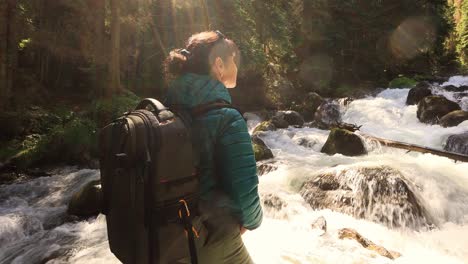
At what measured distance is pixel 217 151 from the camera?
183cm

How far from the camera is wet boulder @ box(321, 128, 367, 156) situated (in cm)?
1123

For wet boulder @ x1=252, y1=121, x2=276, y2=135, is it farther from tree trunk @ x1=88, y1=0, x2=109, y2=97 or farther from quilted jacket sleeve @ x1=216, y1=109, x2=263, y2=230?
quilted jacket sleeve @ x1=216, y1=109, x2=263, y2=230

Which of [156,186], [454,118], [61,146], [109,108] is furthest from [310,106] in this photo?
[156,186]

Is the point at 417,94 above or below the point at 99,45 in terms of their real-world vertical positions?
below

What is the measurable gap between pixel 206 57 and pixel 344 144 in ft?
33.7

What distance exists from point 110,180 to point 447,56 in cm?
4106

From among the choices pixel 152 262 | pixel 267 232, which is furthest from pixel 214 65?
pixel 267 232

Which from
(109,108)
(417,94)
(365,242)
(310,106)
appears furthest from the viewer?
(310,106)

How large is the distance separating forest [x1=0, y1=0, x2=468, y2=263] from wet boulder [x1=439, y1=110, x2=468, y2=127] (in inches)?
2.1

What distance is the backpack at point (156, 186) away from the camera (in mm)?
1641

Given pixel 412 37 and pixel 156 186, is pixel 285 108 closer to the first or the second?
pixel 412 37

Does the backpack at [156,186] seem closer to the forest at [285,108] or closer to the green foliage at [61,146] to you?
the forest at [285,108]

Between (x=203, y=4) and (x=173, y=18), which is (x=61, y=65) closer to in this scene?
(x=173, y=18)

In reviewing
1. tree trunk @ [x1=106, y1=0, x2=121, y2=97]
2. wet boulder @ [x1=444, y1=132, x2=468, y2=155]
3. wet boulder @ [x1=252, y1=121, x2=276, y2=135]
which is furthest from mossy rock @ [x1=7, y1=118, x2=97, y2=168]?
wet boulder @ [x1=444, y1=132, x2=468, y2=155]
